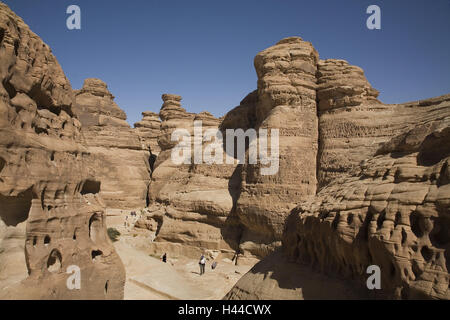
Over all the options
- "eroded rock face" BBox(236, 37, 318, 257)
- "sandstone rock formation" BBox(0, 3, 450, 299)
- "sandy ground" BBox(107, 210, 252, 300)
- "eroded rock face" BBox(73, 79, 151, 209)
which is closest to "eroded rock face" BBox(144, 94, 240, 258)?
"sandy ground" BBox(107, 210, 252, 300)

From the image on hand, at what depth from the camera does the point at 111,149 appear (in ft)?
95.2

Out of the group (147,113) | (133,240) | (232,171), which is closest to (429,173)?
(232,171)

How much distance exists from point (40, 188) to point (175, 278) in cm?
938

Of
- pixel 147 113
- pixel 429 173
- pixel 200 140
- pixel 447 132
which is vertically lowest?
pixel 429 173

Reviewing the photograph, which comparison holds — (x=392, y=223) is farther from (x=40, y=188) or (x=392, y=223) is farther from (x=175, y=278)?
(x=175, y=278)

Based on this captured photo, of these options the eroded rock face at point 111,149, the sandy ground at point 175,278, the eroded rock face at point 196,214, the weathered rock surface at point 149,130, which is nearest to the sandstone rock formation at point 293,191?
the eroded rock face at point 196,214

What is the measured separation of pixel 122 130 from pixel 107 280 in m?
Answer: 22.7

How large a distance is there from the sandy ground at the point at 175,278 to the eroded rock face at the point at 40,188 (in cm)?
338

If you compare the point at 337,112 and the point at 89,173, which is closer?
the point at 89,173

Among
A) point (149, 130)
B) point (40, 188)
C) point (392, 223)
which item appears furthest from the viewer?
point (149, 130)

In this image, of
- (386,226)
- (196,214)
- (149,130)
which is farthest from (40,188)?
(149,130)

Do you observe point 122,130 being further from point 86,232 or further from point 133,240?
point 86,232

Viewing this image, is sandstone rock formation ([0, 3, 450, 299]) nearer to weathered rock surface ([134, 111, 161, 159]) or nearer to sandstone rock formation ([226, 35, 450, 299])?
sandstone rock formation ([226, 35, 450, 299])

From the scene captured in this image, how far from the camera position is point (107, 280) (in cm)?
963
